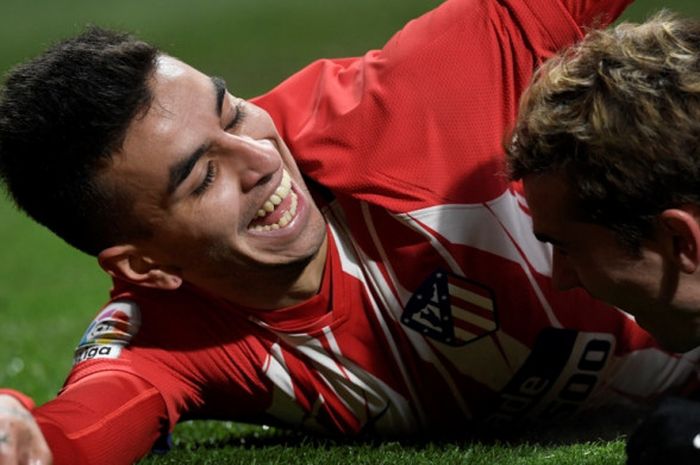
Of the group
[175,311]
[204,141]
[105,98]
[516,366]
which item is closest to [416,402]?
[516,366]

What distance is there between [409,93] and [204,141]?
54cm

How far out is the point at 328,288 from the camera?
11.5ft

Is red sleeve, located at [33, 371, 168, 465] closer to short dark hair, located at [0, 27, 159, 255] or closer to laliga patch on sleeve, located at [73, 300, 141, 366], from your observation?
laliga patch on sleeve, located at [73, 300, 141, 366]

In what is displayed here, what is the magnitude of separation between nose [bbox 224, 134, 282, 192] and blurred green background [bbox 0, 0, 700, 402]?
10.0 feet

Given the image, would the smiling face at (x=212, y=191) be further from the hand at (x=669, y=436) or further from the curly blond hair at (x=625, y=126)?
the hand at (x=669, y=436)

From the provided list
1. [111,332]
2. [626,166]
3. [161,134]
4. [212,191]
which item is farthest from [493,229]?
[111,332]

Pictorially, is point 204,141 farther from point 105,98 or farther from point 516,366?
point 516,366

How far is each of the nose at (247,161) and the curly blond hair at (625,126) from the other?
0.59 meters

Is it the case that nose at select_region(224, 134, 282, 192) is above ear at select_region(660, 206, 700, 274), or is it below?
above

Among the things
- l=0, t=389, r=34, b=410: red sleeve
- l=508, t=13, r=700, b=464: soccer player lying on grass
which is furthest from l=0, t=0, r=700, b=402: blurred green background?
l=508, t=13, r=700, b=464: soccer player lying on grass

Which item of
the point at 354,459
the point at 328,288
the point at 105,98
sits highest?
the point at 105,98

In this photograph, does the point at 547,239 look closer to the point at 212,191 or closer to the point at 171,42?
the point at 212,191

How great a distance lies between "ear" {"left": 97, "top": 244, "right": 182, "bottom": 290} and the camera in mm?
3391

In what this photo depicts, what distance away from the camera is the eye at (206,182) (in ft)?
10.7
